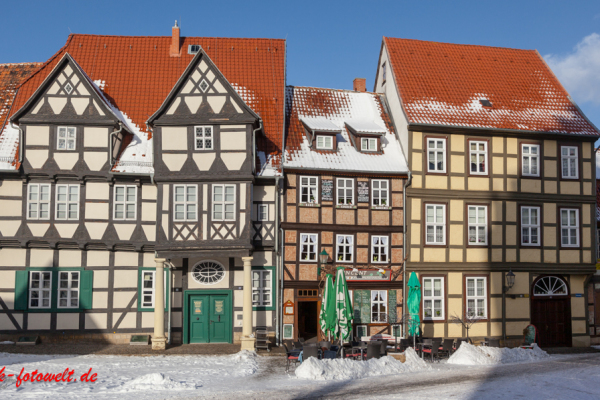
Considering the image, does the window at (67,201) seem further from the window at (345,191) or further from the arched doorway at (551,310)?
the arched doorway at (551,310)

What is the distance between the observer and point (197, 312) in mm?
24875

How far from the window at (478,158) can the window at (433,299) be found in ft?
15.5

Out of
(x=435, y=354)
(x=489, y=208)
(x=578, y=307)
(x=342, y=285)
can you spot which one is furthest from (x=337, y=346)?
(x=578, y=307)

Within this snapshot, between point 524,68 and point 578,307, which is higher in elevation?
point 524,68

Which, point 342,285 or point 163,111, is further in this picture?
point 163,111

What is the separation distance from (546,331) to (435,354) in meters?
6.89

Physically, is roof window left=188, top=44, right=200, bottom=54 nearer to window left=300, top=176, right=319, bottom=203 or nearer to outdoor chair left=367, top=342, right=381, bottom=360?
window left=300, top=176, right=319, bottom=203

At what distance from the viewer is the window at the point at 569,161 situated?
2695 centimetres

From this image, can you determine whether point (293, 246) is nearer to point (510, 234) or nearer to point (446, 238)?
point (446, 238)

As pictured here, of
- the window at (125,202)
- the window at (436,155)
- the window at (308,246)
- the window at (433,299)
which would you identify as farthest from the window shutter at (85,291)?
the window at (436,155)

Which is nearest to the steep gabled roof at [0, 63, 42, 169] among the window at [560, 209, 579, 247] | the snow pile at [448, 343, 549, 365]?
the snow pile at [448, 343, 549, 365]

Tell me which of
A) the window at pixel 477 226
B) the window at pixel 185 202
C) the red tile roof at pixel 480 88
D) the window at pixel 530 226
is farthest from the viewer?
the red tile roof at pixel 480 88

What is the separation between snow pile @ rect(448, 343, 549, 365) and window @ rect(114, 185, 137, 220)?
12800 mm

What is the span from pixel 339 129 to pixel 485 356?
10.6 meters
